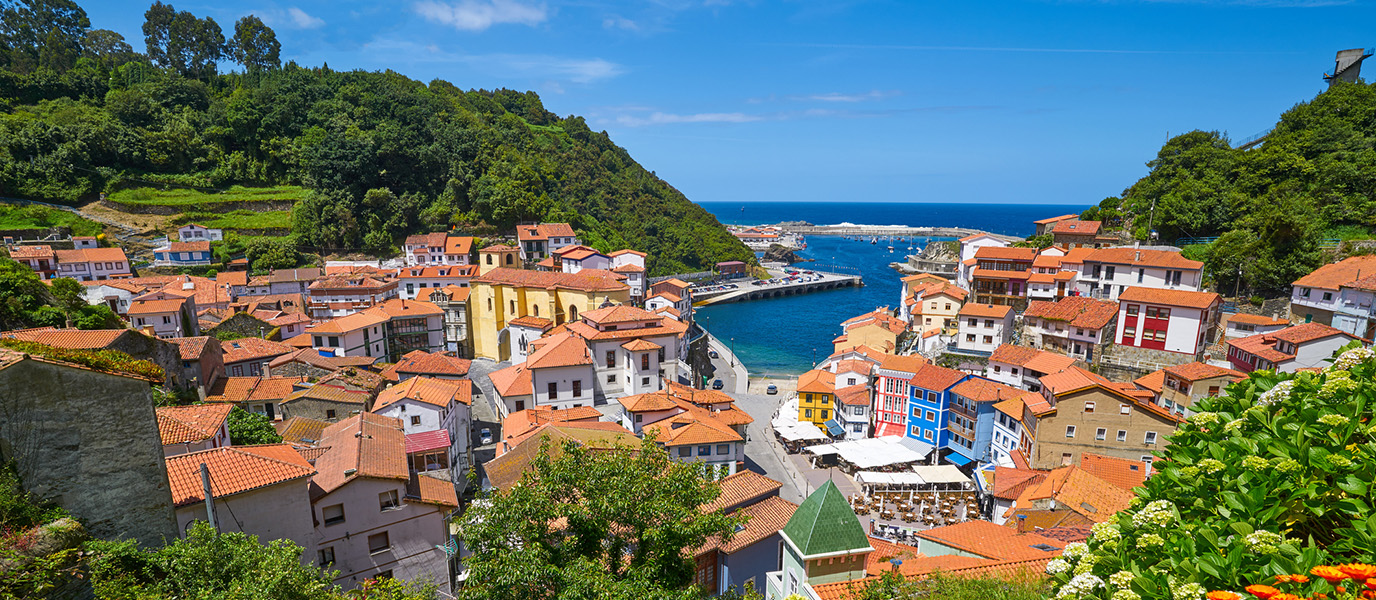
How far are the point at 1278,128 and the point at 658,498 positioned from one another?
6699cm

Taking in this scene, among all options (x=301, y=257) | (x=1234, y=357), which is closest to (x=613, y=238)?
(x=301, y=257)

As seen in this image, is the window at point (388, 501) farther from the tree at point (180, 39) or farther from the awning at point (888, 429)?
the tree at point (180, 39)

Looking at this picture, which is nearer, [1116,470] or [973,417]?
[1116,470]

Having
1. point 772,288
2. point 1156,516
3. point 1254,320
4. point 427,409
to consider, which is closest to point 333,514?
point 427,409

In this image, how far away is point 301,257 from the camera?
194 ft

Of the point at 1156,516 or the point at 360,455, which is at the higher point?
the point at 1156,516

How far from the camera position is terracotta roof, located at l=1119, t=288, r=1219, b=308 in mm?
33594

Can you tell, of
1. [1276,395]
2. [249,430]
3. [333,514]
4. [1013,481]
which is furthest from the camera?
[1013,481]

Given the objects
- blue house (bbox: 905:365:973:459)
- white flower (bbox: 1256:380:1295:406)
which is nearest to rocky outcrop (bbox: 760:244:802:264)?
Answer: blue house (bbox: 905:365:973:459)

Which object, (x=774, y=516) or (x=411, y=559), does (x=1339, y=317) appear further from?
(x=411, y=559)

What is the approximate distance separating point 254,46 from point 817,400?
112 metres

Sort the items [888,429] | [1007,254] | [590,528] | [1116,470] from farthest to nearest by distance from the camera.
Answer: [1007,254] → [888,429] → [1116,470] → [590,528]

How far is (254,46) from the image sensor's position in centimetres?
9669

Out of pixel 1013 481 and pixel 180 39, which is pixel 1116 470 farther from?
pixel 180 39
